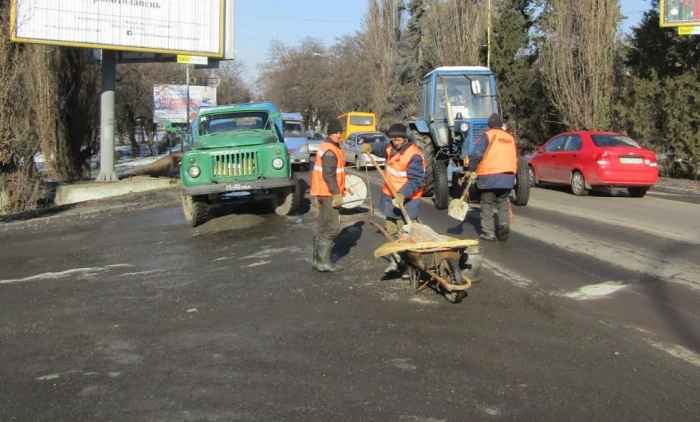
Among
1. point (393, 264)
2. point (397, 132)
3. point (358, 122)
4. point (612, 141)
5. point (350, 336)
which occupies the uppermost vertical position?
point (358, 122)

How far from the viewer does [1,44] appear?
1465 cm

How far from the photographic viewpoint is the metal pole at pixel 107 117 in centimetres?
1906

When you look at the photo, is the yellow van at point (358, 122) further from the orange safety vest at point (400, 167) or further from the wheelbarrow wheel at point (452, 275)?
the wheelbarrow wheel at point (452, 275)

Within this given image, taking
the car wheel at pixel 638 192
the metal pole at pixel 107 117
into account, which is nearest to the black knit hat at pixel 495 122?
the car wheel at pixel 638 192

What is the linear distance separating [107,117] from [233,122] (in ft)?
28.0

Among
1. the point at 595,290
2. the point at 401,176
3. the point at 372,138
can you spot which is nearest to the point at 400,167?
the point at 401,176

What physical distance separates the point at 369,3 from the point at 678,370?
49.3 meters

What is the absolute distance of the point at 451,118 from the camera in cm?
1273

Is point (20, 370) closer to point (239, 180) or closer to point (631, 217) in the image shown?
point (239, 180)

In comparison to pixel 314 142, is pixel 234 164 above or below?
below

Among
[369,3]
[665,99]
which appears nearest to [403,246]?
[665,99]

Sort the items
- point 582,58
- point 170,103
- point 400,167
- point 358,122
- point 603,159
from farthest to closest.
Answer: point 358,122 → point 170,103 → point 582,58 → point 603,159 → point 400,167

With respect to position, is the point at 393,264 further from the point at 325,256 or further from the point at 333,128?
the point at 333,128

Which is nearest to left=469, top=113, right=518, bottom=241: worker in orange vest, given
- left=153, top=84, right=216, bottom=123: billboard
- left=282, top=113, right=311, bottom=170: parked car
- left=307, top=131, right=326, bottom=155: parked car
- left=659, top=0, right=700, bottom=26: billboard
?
left=659, top=0, right=700, bottom=26: billboard
